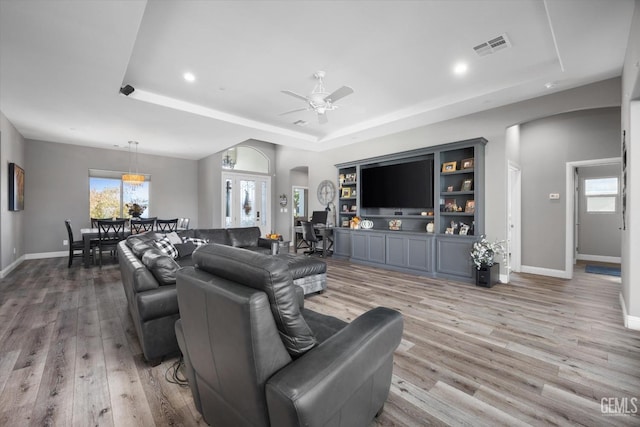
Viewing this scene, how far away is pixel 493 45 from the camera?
3.07 metres

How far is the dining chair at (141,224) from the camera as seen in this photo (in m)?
6.04

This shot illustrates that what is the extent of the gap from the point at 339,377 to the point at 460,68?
3.92 metres

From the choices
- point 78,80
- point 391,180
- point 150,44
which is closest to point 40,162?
point 78,80

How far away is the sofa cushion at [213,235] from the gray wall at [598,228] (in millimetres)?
8203

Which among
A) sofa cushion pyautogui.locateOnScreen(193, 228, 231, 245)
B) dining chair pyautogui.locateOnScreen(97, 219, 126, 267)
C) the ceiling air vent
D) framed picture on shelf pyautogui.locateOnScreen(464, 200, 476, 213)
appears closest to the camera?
the ceiling air vent

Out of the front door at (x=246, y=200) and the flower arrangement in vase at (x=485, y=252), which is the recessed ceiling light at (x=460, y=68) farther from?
the front door at (x=246, y=200)

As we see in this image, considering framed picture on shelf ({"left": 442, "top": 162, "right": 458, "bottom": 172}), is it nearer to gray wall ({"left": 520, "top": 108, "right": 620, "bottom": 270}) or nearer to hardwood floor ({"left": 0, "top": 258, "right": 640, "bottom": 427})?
gray wall ({"left": 520, "top": 108, "right": 620, "bottom": 270})

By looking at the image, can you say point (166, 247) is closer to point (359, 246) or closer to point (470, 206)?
point (359, 246)

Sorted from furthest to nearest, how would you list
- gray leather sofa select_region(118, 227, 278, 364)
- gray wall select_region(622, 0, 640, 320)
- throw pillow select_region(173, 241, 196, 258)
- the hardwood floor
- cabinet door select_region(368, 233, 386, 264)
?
cabinet door select_region(368, 233, 386, 264)
throw pillow select_region(173, 241, 196, 258)
gray wall select_region(622, 0, 640, 320)
gray leather sofa select_region(118, 227, 278, 364)
the hardwood floor

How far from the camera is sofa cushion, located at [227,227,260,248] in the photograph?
5.16 m

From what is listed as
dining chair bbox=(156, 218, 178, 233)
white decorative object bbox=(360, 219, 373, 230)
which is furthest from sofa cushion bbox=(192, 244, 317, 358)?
dining chair bbox=(156, 218, 178, 233)

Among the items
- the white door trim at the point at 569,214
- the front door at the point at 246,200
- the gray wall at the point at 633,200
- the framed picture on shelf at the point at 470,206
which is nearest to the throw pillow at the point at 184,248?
Result: the front door at the point at 246,200

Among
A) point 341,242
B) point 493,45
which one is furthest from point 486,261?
point 341,242

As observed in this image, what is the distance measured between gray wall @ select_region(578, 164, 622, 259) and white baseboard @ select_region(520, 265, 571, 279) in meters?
2.68
